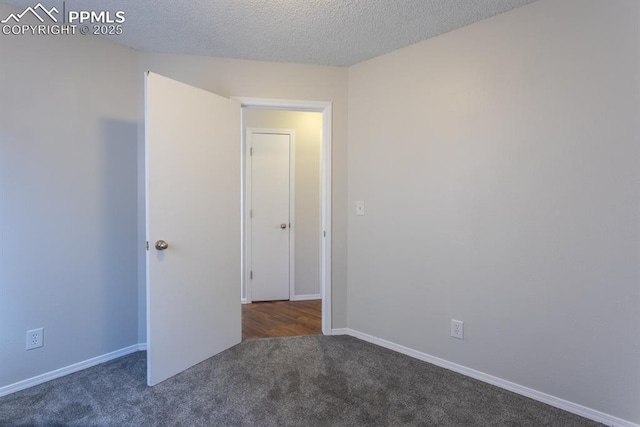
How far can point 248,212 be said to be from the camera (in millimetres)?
3732

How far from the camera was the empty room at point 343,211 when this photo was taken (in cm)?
167

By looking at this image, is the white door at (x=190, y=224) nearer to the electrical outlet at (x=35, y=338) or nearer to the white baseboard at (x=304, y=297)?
the electrical outlet at (x=35, y=338)

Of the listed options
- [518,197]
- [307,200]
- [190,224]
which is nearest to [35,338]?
[190,224]

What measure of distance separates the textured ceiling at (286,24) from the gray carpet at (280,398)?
231 centimetres

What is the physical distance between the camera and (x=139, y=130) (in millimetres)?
2445

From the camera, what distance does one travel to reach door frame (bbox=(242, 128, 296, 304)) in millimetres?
3709

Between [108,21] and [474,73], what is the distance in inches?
95.1

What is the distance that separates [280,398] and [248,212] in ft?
7.46

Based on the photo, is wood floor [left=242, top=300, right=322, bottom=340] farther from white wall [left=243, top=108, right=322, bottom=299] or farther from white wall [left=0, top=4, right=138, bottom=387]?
white wall [left=0, top=4, right=138, bottom=387]

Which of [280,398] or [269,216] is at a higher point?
[269,216]

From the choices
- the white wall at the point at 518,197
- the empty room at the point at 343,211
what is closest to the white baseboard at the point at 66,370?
the empty room at the point at 343,211

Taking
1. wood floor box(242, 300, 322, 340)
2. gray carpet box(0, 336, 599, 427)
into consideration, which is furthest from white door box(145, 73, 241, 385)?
wood floor box(242, 300, 322, 340)

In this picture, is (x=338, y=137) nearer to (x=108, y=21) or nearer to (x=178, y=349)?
(x=108, y=21)

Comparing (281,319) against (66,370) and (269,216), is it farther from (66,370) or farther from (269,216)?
(66,370)
